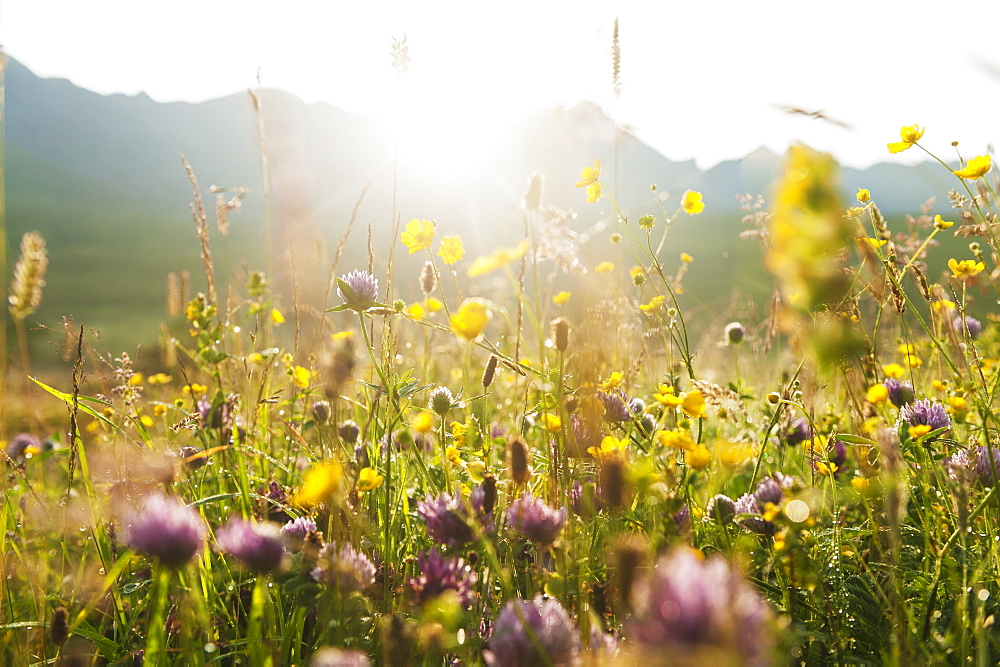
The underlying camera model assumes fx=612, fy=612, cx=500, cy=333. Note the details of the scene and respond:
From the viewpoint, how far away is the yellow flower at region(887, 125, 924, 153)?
182 cm

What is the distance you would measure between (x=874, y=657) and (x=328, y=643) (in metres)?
1.05

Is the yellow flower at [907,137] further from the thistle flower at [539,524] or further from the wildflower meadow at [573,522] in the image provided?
the thistle flower at [539,524]

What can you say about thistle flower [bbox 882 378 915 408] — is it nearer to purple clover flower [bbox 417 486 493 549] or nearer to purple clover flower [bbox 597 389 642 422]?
purple clover flower [bbox 597 389 642 422]

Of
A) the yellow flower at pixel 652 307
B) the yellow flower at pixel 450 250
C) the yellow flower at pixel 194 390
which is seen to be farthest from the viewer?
the yellow flower at pixel 194 390

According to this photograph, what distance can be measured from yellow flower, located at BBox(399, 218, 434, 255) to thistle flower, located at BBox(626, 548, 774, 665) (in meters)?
1.30

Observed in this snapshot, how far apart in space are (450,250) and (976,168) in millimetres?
1539

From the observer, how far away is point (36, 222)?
67.1m

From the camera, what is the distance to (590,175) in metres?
1.94

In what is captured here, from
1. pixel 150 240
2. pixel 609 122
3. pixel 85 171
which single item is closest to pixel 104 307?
pixel 150 240

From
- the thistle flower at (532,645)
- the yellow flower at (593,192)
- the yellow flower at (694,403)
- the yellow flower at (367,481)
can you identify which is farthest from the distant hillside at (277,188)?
the yellow flower at (367,481)

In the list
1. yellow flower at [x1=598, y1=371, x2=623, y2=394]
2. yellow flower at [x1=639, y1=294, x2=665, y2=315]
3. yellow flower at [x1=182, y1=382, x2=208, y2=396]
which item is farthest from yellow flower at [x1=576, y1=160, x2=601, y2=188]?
yellow flower at [x1=182, y1=382, x2=208, y2=396]

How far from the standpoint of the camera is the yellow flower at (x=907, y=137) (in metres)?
1.82

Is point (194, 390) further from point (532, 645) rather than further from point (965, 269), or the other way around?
point (965, 269)

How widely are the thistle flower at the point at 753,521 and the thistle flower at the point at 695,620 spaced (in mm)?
703
